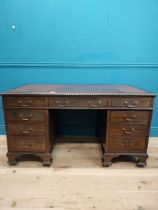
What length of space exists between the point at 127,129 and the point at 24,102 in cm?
101

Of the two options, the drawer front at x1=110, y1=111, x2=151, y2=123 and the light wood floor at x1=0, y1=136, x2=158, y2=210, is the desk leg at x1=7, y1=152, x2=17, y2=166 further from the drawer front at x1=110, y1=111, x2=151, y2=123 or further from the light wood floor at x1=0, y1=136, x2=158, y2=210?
the drawer front at x1=110, y1=111, x2=151, y2=123

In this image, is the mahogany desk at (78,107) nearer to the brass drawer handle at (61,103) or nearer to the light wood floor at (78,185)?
the brass drawer handle at (61,103)

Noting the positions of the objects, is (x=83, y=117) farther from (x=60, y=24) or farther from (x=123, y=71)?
(x=60, y=24)

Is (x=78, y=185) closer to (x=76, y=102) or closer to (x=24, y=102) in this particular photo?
(x=76, y=102)

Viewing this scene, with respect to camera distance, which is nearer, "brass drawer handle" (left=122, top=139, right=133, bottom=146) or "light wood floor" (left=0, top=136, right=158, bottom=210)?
"light wood floor" (left=0, top=136, right=158, bottom=210)

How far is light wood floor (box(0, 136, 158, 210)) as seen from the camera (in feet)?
4.47

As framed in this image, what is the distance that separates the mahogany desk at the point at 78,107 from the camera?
169 centimetres

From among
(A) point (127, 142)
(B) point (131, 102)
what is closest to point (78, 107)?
(B) point (131, 102)

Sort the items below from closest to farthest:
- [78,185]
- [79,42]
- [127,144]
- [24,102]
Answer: [78,185], [24,102], [127,144], [79,42]

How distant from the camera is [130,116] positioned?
68.6 inches

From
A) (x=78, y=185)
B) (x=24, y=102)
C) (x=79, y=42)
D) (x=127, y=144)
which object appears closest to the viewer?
(x=78, y=185)

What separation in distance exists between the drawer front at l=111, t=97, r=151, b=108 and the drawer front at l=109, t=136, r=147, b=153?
12.6 inches

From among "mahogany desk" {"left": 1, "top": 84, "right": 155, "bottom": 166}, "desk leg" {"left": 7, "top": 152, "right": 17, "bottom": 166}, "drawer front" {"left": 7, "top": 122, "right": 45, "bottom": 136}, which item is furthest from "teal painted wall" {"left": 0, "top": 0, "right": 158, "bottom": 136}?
"desk leg" {"left": 7, "top": 152, "right": 17, "bottom": 166}

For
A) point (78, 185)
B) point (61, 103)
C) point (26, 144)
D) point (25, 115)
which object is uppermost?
point (61, 103)
